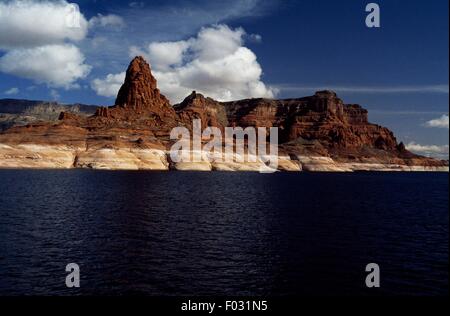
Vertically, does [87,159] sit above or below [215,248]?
above

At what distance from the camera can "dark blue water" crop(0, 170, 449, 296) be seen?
28.6 m

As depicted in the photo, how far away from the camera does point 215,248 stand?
38.1m

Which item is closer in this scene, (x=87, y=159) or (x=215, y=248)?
(x=215, y=248)

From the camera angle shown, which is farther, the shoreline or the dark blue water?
the shoreline

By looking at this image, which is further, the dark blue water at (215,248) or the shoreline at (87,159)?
the shoreline at (87,159)

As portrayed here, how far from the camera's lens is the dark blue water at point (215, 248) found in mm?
28594

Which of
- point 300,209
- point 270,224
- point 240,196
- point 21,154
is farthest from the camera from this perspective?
point 21,154

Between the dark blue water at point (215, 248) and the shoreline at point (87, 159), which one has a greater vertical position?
the shoreline at point (87, 159)

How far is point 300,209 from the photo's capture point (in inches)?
2598
